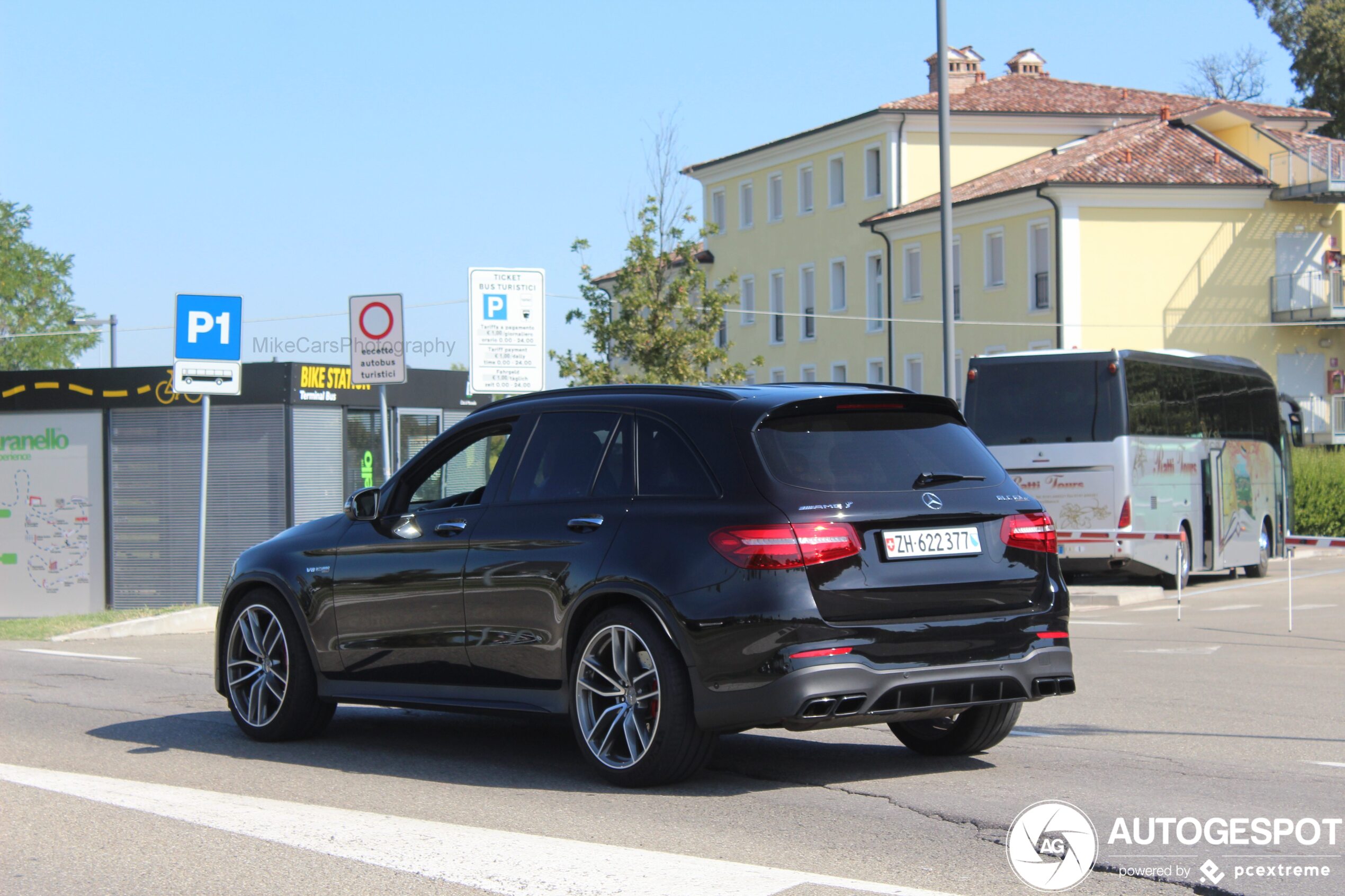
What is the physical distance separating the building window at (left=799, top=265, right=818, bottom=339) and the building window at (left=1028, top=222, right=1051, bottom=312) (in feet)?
37.9

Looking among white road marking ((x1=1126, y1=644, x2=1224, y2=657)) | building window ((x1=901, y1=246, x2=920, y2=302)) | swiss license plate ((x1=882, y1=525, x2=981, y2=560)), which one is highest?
building window ((x1=901, y1=246, x2=920, y2=302))

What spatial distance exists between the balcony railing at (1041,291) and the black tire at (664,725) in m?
43.3

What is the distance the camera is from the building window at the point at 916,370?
2135 inches

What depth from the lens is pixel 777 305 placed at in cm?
6209

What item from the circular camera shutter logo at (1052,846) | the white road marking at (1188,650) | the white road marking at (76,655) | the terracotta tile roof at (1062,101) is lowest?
the white road marking at (76,655)

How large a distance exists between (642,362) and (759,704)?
A: 96.1ft

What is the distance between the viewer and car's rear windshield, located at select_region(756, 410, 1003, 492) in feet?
22.9

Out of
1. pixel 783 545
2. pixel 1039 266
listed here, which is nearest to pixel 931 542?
pixel 783 545

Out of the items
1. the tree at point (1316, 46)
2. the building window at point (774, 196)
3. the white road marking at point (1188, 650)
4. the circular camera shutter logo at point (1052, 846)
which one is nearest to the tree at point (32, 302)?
the building window at point (774, 196)

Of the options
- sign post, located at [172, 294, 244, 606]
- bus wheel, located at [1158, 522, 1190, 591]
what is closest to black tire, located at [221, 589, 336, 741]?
sign post, located at [172, 294, 244, 606]

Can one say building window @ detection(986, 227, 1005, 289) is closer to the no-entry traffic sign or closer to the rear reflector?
the no-entry traffic sign

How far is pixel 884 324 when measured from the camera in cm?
5584

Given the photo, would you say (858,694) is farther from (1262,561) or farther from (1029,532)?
(1262,561)

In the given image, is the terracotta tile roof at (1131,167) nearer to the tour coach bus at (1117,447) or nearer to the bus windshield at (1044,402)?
the tour coach bus at (1117,447)
